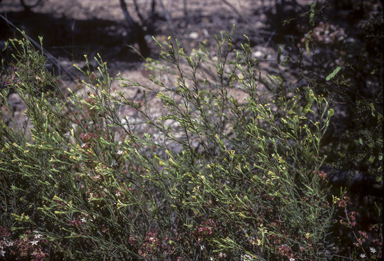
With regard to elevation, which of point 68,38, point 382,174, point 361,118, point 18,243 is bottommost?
point 18,243

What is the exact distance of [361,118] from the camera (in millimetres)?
2203

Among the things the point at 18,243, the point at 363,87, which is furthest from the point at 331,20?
the point at 18,243

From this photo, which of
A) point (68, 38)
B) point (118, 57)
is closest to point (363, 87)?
point (118, 57)

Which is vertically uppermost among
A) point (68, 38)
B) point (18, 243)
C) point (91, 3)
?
point (91, 3)

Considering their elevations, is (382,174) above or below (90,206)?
above

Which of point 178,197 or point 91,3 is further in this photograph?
point 91,3

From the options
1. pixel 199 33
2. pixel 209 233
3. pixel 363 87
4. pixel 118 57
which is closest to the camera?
pixel 209 233

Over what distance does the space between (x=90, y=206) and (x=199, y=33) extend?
183 inches

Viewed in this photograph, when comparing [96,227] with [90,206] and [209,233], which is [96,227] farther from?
[209,233]

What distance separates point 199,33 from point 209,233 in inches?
188

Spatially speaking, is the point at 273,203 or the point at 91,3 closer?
the point at 273,203

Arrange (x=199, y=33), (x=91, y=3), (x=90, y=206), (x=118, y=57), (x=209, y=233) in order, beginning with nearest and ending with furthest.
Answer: (x=209, y=233), (x=90, y=206), (x=118, y=57), (x=199, y=33), (x=91, y=3)

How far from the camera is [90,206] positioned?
80.2 inches

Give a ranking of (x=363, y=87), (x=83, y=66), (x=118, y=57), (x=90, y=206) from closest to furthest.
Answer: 1. (x=90, y=206)
2. (x=363, y=87)
3. (x=83, y=66)
4. (x=118, y=57)
